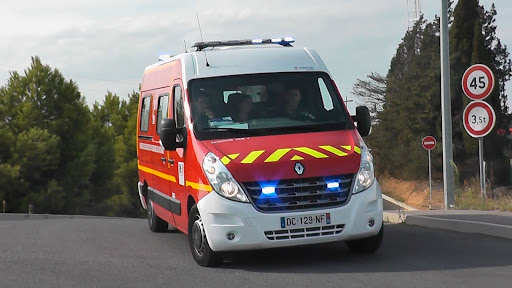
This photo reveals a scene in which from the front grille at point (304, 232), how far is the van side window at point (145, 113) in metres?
4.57

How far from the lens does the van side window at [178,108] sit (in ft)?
33.0

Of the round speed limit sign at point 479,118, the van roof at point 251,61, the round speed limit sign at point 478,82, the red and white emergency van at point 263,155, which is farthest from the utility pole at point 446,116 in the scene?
the van roof at point 251,61

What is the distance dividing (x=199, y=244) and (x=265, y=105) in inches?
66.9

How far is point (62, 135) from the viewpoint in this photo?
5681 centimetres

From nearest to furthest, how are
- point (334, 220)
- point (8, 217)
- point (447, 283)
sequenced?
point (447, 283), point (334, 220), point (8, 217)

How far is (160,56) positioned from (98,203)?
161ft

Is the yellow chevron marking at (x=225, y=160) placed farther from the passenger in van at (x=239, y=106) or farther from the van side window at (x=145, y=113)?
the van side window at (x=145, y=113)

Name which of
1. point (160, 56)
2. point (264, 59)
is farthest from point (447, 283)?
point (160, 56)

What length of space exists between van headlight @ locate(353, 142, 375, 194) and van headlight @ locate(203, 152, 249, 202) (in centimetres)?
118

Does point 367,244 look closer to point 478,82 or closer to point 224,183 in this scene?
point 224,183

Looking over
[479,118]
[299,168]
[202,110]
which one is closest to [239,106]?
[202,110]

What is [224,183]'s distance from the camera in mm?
8609

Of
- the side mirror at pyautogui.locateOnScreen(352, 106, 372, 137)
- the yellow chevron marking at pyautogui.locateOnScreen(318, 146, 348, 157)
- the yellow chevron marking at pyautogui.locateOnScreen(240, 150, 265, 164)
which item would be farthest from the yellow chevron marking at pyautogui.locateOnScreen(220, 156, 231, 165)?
the side mirror at pyautogui.locateOnScreen(352, 106, 372, 137)

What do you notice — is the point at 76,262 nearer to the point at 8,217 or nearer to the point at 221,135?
the point at 221,135
